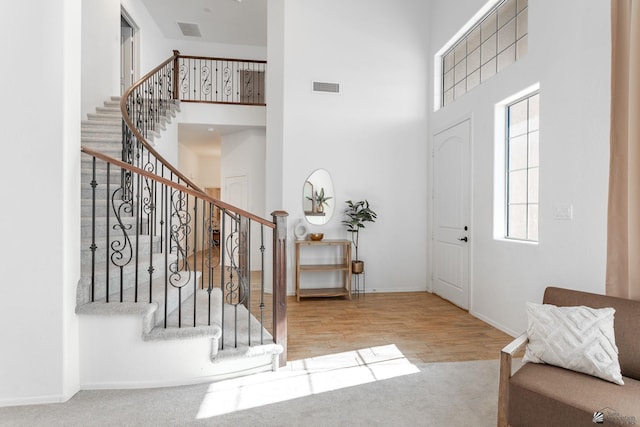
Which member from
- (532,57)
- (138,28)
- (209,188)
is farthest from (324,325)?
(209,188)

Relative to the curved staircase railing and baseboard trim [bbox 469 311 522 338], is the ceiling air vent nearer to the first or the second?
the curved staircase railing

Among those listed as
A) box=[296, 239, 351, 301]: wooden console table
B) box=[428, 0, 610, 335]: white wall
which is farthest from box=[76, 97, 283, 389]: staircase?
box=[428, 0, 610, 335]: white wall

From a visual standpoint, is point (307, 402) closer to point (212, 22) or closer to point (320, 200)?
point (320, 200)

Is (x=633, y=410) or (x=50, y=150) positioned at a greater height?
(x=50, y=150)

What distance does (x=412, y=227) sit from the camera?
5668 mm

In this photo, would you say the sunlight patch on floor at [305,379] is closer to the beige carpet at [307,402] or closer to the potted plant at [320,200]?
the beige carpet at [307,402]

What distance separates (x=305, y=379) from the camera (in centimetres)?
271

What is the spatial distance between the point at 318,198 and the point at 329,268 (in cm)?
107

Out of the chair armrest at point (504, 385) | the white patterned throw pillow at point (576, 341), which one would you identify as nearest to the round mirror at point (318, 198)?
the white patterned throw pillow at point (576, 341)

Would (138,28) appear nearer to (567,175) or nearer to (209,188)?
(209,188)

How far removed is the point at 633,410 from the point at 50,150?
354 centimetres

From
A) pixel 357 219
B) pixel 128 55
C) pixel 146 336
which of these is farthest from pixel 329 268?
pixel 128 55

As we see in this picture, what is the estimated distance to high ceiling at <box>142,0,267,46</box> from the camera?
274 inches

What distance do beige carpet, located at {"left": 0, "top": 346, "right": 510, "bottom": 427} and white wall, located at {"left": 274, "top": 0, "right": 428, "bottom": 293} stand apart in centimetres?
275
